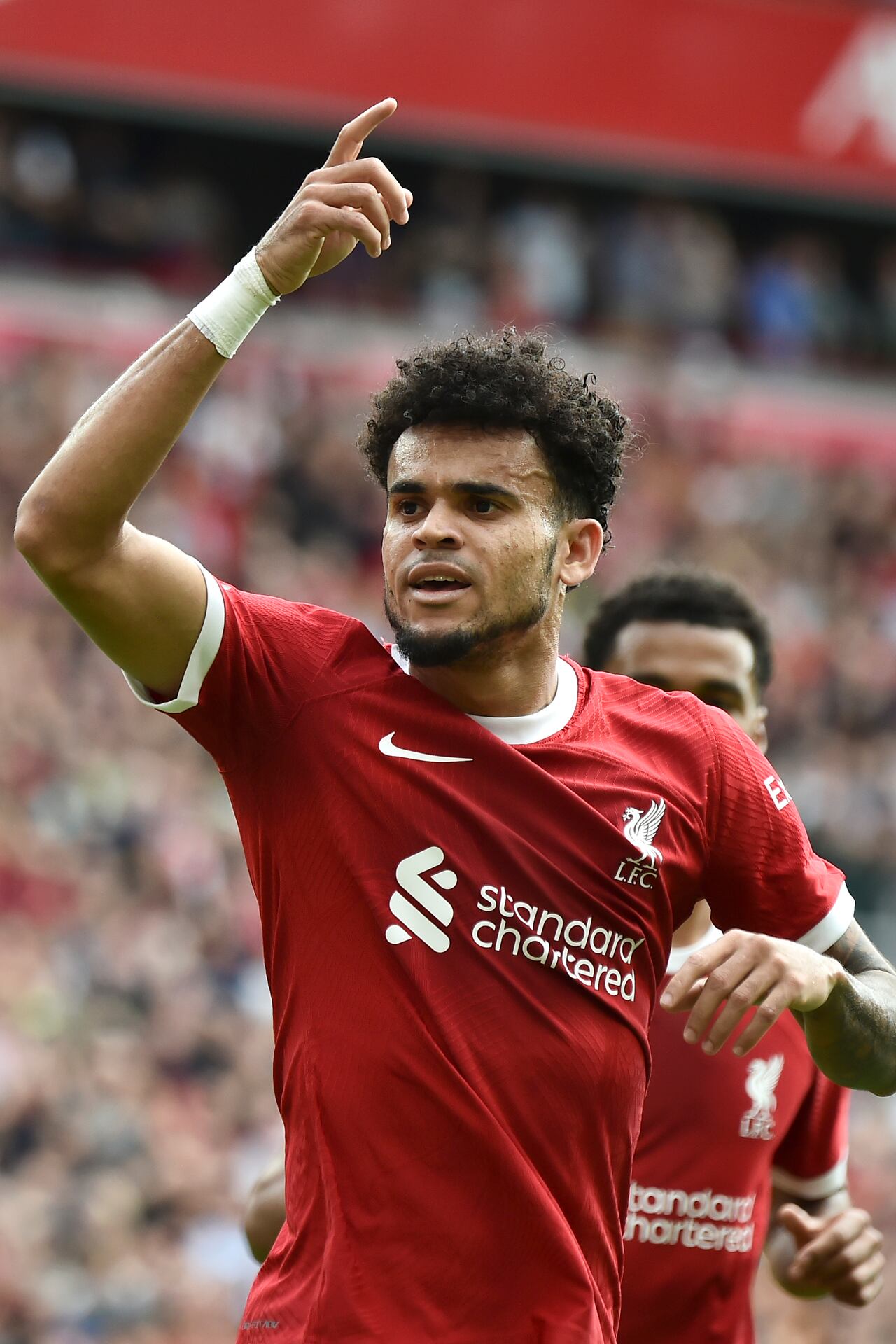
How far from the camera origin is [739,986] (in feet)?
9.69

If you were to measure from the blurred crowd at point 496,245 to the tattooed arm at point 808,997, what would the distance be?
1196 centimetres

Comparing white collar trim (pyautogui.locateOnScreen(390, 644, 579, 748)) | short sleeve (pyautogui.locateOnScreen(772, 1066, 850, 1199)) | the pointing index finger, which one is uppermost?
the pointing index finger

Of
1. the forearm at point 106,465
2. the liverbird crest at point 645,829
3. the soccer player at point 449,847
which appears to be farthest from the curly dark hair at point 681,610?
the forearm at point 106,465

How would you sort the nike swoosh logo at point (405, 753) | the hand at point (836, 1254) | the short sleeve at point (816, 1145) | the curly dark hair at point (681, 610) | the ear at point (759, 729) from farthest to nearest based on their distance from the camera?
the curly dark hair at point (681, 610)
the ear at point (759, 729)
the short sleeve at point (816, 1145)
the hand at point (836, 1254)
the nike swoosh logo at point (405, 753)

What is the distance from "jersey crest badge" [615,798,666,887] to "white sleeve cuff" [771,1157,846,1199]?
1.74 metres

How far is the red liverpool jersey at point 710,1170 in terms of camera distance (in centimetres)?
424

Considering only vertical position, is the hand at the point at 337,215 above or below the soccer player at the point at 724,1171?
above

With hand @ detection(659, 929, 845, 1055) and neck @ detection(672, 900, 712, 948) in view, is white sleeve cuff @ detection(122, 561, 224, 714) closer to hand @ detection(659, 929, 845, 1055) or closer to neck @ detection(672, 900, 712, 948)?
hand @ detection(659, 929, 845, 1055)

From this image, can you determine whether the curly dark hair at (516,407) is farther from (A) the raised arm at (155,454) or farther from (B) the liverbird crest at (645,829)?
(B) the liverbird crest at (645,829)

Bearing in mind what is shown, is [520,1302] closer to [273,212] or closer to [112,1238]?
[112,1238]

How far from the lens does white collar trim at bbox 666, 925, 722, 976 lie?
4430 mm

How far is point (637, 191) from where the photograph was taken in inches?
670

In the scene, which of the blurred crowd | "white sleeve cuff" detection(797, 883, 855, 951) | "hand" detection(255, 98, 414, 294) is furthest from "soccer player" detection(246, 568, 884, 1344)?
the blurred crowd

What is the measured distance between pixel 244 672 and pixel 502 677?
21.6 inches
